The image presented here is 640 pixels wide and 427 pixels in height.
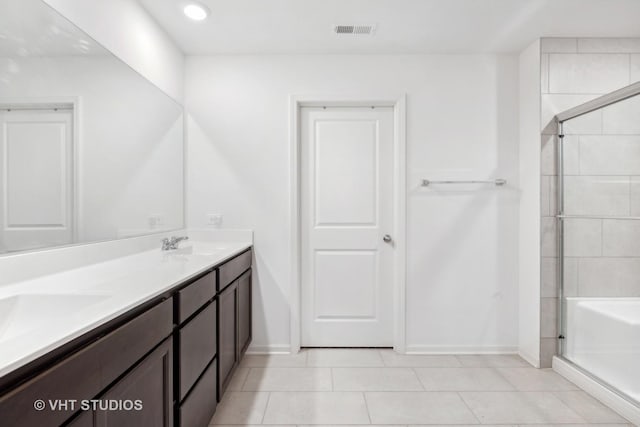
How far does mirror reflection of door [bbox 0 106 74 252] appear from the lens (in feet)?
3.97

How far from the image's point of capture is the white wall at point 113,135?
137 cm

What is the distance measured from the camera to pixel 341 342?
2824 millimetres

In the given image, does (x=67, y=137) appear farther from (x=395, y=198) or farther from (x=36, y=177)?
(x=395, y=198)

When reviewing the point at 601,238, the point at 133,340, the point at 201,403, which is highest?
the point at 601,238

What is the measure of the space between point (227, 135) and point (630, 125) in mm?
2669

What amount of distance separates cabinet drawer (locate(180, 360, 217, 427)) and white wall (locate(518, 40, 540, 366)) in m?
2.26

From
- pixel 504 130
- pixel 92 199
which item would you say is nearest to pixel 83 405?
pixel 92 199

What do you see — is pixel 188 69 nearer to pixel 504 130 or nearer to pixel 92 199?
A: pixel 92 199

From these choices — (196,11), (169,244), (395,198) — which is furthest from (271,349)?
(196,11)

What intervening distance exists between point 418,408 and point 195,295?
4.70ft

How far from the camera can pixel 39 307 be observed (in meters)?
1.06

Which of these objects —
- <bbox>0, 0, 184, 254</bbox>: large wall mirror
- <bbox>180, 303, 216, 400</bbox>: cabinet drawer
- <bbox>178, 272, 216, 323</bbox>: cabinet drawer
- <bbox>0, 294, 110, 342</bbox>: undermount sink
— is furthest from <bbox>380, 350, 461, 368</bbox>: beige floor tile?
<bbox>0, 294, 110, 342</bbox>: undermount sink

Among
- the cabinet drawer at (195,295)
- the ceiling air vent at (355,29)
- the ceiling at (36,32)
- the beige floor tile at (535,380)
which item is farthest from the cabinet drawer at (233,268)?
the beige floor tile at (535,380)

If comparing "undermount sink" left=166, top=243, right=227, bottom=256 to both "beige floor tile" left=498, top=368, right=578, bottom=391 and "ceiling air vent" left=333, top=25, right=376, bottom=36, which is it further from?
"beige floor tile" left=498, top=368, right=578, bottom=391
